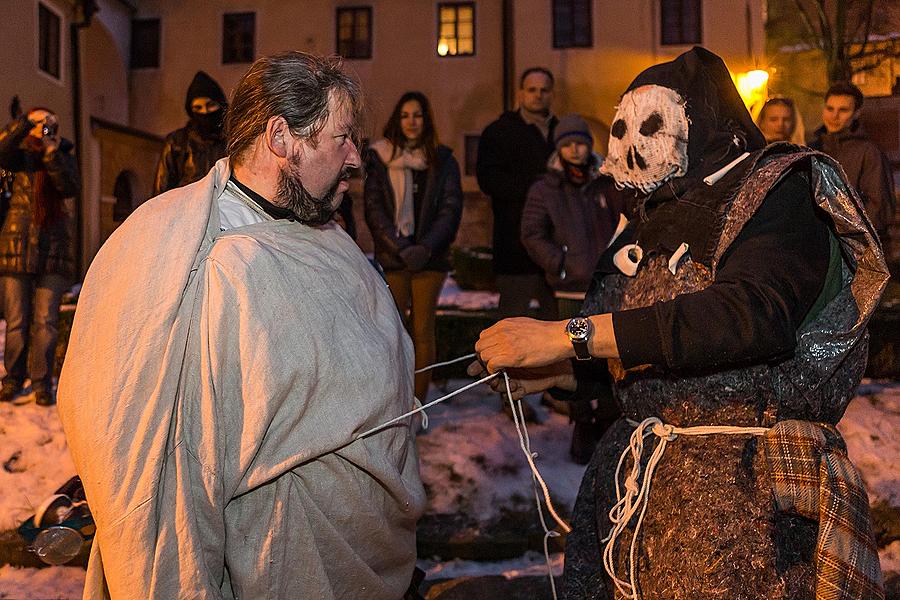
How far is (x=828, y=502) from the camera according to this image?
67.9 inches

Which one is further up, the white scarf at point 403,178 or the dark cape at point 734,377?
the white scarf at point 403,178

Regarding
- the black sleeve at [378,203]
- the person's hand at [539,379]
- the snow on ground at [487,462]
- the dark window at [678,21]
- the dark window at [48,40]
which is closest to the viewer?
the person's hand at [539,379]

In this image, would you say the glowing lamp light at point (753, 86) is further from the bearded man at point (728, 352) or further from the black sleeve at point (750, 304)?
the black sleeve at point (750, 304)

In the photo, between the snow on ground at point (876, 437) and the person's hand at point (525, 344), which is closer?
the person's hand at point (525, 344)

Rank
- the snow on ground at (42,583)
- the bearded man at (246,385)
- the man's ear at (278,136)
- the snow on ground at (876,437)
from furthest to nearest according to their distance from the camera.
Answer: the snow on ground at (876,437), the snow on ground at (42,583), the man's ear at (278,136), the bearded man at (246,385)

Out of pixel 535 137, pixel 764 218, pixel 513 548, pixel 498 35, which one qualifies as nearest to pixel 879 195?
pixel 535 137

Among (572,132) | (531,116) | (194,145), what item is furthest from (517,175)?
(194,145)

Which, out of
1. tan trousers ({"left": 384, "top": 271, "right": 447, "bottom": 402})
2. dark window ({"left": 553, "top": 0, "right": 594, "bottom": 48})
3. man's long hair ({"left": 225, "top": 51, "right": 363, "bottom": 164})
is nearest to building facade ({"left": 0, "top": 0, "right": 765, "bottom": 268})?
dark window ({"left": 553, "top": 0, "right": 594, "bottom": 48})

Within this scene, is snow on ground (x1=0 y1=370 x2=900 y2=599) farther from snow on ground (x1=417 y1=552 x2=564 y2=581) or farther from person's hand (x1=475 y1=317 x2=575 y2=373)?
person's hand (x1=475 y1=317 x2=575 y2=373)

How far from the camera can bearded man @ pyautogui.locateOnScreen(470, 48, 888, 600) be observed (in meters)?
1.72

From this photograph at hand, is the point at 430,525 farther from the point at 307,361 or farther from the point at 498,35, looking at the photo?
the point at 498,35

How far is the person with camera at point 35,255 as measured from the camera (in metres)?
5.18

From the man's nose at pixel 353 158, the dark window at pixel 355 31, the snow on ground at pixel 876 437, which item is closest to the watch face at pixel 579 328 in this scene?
the man's nose at pixel 353 158

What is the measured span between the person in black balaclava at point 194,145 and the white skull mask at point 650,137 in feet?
10.5
